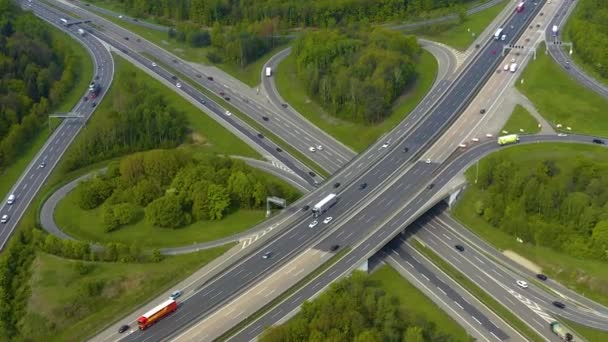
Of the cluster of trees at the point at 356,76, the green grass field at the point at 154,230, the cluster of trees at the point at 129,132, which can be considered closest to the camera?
the green grass field at the point at 154,230

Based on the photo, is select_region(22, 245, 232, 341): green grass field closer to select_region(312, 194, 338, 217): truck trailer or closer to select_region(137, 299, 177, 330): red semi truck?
select_region(137, 299, 177, 330): red semi truck

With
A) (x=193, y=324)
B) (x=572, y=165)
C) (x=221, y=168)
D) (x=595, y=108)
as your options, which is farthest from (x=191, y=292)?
(x=595, y=108)

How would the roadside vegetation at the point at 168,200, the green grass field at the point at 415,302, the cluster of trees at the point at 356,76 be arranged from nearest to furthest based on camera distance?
1. the green grass field at the point at 415,302
2. the roadside vegetation at the point at 168,200
3. the cluster of trees at the point at 356,76

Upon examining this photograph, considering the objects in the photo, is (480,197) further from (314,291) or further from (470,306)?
(314,291)

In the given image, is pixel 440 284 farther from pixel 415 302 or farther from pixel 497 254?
pixel 497 254

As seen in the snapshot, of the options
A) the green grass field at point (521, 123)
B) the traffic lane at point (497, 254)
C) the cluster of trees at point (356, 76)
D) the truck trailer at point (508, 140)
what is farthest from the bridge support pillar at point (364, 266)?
the green grass field at point (521, 123)

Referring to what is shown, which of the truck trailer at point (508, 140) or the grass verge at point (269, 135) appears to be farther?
the grass verge at point (269, 135)

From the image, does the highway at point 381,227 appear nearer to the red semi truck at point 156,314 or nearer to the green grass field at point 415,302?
the green grass field at point 415,302

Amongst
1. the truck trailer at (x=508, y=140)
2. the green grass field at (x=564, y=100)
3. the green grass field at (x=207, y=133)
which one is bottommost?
the green grass field at (x=207, y=133)
